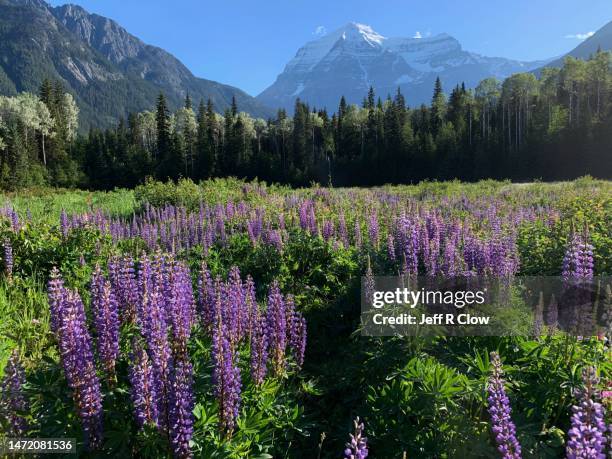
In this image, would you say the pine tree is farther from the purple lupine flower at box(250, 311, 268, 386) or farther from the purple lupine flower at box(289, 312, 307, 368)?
the purple lupine flower at box(250, 311, 268, 386)

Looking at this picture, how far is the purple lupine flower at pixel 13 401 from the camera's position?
3227mm

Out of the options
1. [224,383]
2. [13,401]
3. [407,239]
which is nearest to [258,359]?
[224,383]

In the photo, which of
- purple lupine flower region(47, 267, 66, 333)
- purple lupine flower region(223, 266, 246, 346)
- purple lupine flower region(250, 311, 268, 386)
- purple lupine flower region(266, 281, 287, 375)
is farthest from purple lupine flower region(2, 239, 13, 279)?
purple lupine flower region(250, 311, 268, 386)

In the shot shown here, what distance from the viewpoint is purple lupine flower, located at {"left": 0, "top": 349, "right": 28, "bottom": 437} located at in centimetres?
323

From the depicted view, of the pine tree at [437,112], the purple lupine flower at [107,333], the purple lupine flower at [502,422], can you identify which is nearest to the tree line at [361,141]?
the pine tree at [437,112]

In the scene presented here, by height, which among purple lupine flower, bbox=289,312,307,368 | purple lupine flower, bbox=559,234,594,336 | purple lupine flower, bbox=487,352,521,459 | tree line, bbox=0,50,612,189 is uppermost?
tree line, bbox=0,50,612,189

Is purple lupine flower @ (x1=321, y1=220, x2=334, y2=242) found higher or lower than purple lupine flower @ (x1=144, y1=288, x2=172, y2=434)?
higher

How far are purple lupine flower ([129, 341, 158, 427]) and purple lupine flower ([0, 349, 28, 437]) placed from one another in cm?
104

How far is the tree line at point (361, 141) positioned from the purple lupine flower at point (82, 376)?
50988 mm

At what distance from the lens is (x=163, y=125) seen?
7100 cm

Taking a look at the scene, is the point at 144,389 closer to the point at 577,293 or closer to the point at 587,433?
the point at 587,433

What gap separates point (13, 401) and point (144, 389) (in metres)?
1.17

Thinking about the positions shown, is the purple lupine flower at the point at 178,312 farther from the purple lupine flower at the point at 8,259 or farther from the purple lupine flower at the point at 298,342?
the purple lupine flower at the point at 8,259

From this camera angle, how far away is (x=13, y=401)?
10.6 ft
